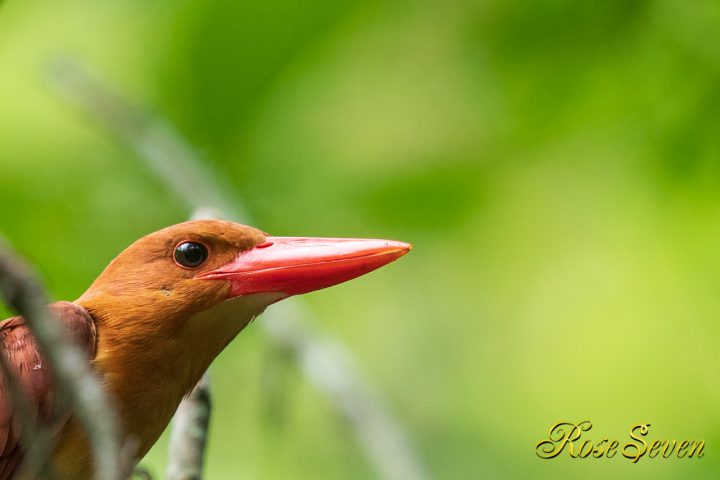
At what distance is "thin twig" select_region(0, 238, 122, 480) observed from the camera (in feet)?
5.88

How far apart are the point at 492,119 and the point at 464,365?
1.61 meters

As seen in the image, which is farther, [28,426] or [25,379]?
[25,379]

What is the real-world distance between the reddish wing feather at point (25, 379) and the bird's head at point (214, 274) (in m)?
0.24

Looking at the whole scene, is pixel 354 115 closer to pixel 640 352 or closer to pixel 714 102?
pixel 640 352

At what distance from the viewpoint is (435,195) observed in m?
5.45

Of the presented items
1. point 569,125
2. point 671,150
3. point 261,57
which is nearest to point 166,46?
point 261,57

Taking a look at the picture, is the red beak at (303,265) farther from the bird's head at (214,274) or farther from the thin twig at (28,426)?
the thin twig at (28,426)

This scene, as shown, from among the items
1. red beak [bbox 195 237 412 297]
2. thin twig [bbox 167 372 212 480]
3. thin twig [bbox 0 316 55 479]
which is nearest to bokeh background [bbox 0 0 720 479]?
thin twig [bbox 167 372 212 480]

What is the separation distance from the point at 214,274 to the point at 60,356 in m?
1.69

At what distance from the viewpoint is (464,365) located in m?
6.45
